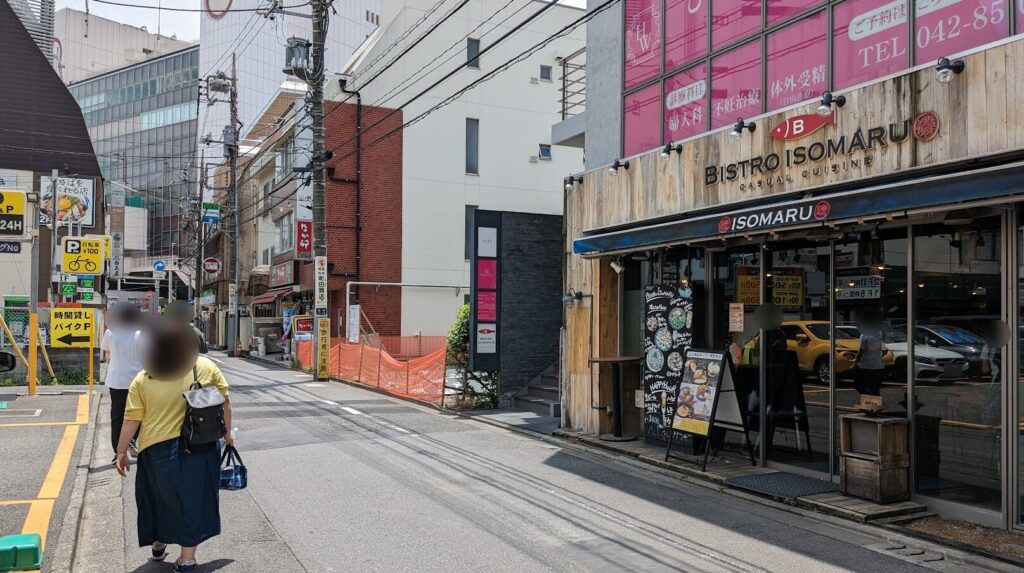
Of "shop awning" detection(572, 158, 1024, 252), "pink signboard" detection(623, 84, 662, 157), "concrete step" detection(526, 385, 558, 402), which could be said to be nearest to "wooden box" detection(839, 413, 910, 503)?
"shop awning" detection(572, 158, 1024, 252)

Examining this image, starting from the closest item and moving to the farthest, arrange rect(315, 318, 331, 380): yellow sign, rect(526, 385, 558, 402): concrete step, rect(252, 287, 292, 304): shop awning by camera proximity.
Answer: rect(526, 385, 558, 402): concrete step, rect(315, 318, 331, 380): yellow sign, rect(252, 287, 292, 304): shop awning

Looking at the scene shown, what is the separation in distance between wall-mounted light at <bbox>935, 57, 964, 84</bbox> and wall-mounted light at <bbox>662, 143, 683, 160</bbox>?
374cm

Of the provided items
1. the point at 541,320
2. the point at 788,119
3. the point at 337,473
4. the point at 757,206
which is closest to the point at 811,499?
the point at 757,206

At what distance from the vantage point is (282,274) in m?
34.4

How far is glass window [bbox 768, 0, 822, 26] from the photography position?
9258mm

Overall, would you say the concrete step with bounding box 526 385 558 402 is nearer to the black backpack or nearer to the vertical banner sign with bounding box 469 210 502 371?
the vertical banner sign with bounding box 469 210 502 371

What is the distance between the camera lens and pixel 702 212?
398 inches

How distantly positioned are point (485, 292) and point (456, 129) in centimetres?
1714

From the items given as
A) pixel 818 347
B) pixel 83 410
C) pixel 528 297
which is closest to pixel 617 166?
pixel 818 347

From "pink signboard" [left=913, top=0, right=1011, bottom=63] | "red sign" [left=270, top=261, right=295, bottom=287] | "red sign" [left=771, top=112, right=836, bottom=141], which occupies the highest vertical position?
"pink signboard" [left=913, top=0, right=1011, bottom=63]

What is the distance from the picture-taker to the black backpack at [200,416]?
17.7 feet

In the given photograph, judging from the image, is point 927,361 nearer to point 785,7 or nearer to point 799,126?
point 799,126

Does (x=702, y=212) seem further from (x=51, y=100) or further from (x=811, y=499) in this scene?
(x=51, y=100)

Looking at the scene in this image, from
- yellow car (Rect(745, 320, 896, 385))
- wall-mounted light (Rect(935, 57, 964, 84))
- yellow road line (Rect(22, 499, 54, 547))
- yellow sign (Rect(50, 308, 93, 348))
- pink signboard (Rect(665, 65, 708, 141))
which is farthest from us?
yellow sign (Rect(50, 308, 93, 348))
